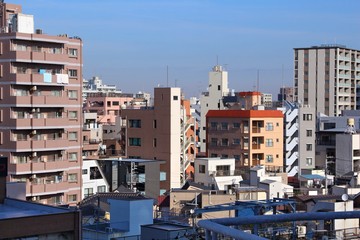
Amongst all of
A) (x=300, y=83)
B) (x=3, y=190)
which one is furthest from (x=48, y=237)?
(x=300, y=83)

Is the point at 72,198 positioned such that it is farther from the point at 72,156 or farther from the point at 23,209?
the point at 23,209

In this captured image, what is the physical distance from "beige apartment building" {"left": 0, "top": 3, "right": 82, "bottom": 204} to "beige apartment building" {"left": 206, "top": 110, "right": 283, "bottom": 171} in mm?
18105

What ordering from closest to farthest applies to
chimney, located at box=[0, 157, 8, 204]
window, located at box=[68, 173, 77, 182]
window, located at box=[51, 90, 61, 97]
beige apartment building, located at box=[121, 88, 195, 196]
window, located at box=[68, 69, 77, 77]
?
chimney, located at box=[0, 157, 8, 204] < window, located at box=[51, 90, 61, 97] < window, located at box=[68, 173, 77, 182] < window, located at box=[68, 69, 77, 77] < beige apartment building, located at box=[121, 88, 195, 196]

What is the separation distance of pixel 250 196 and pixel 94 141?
76.9 feet

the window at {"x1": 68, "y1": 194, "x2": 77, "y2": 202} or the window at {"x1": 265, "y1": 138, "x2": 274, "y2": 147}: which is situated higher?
the window at {"x1": 265, "y1": 138, "x2": 274, "y2": 147}

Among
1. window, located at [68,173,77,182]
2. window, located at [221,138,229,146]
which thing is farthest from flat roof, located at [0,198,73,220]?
window, located at [221,138,229,146]

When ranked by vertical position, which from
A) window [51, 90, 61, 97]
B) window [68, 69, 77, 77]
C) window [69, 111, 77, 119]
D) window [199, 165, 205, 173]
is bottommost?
window [199, 165, 205, 173]

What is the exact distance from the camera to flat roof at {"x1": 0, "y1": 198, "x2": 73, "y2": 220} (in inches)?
541

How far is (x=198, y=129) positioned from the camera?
7400 cm

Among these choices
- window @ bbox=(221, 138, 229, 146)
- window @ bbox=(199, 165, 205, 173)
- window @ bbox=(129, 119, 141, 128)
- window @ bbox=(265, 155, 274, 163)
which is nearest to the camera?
window @ bbox=(199, 165, 205, 173)

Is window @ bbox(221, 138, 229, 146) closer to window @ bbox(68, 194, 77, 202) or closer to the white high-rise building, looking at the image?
the white high-rise building

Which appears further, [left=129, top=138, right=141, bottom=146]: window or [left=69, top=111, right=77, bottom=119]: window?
[left=129, top=138, right=141, bottom=146]: window

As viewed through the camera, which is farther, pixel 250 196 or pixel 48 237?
pixel 250 196

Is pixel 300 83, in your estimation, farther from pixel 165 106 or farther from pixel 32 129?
pixel 32 129
